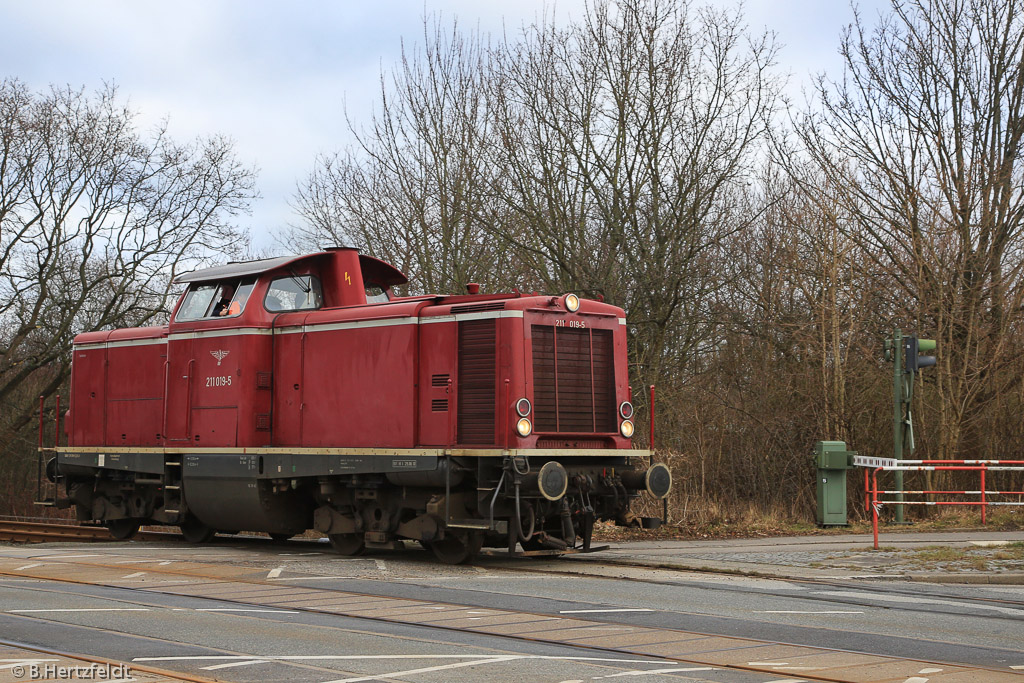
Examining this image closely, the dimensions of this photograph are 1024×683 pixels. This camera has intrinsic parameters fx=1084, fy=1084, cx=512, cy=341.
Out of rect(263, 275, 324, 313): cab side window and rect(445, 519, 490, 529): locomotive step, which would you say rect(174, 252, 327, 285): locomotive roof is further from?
rect(445, 519, 490, 529): locomotive step

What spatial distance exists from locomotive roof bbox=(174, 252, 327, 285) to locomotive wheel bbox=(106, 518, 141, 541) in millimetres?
4453

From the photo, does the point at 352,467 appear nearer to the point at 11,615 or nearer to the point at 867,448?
the point at 11,615

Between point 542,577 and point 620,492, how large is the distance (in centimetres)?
199

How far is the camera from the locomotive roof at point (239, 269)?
14914 millimetres

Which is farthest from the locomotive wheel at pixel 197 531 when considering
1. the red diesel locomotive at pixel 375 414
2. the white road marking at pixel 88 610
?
the white road marking at pixel 88 610

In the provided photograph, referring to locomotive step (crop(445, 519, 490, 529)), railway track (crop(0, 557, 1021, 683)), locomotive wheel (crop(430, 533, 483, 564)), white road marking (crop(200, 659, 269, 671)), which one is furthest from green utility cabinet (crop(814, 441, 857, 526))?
white road marking (crop(200, 659, 269, 671))

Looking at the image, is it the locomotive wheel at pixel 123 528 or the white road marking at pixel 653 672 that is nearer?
the white road marking at pixel 653 672

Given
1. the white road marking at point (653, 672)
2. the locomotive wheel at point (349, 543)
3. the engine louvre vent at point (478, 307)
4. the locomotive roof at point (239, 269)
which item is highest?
the locomotive roof at point (239, 269)

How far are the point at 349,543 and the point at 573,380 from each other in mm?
3827

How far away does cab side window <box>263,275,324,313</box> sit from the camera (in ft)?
49.6

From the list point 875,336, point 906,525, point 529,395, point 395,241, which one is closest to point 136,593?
point 529,395

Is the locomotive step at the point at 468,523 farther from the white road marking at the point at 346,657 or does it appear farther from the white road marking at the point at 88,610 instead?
the white road marking at the point at 346,657

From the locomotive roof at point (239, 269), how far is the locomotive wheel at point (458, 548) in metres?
4.40

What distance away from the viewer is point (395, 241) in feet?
89.8
